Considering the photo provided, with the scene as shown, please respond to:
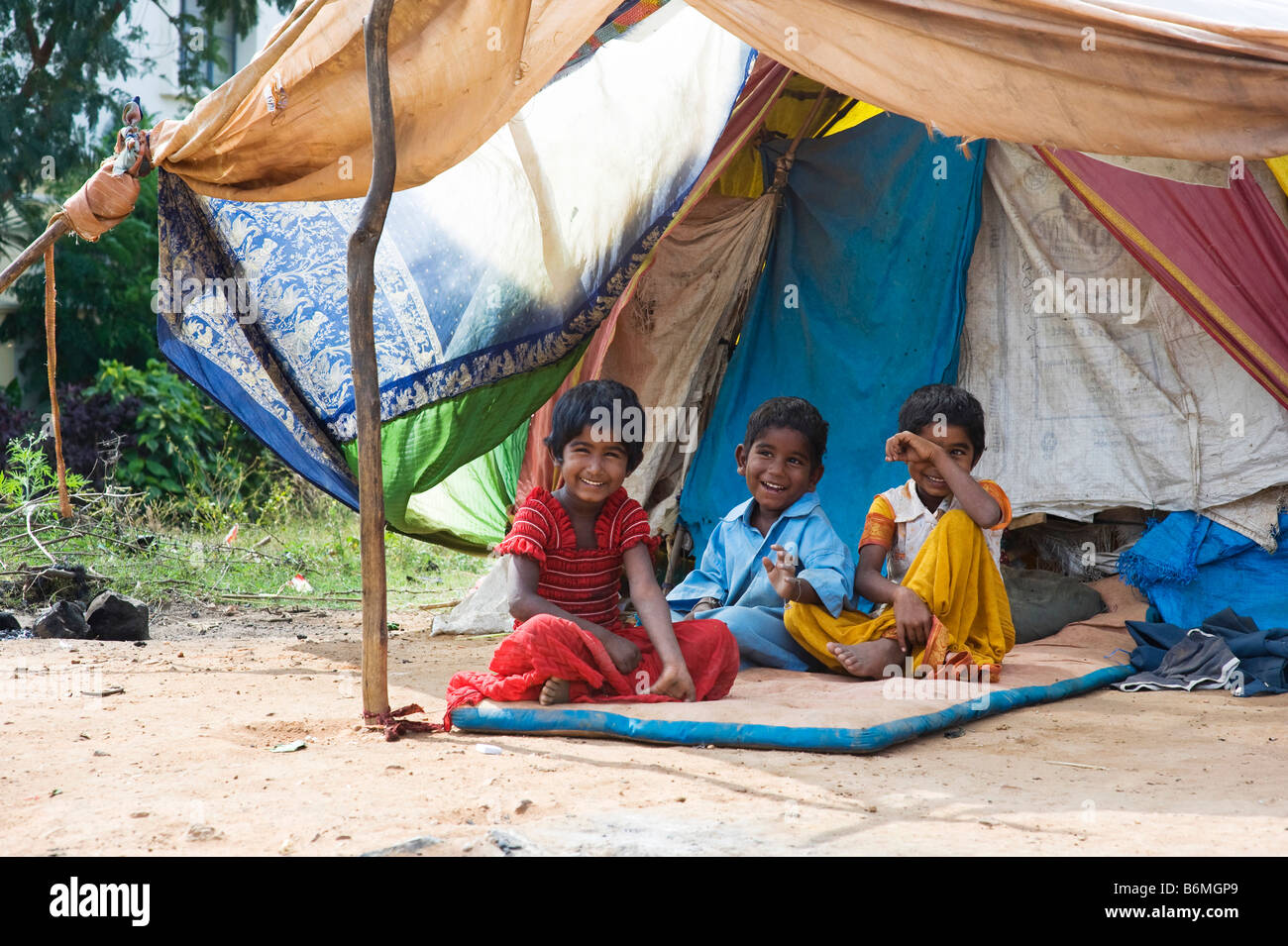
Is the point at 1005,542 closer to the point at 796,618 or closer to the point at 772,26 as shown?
the point at 796,618

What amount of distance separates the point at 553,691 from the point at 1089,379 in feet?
9.15

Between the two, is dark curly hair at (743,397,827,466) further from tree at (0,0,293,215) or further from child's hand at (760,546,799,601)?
tree at (0,0,293,215)

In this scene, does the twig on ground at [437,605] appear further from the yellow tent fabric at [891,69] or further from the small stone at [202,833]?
the small stone at [202,833]

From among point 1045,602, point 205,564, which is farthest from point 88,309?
point 1045,602

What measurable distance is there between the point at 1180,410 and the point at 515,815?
11.0 ft

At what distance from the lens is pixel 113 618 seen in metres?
4.63

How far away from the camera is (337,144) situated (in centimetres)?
350

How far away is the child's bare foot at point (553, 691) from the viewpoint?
9.85 ft

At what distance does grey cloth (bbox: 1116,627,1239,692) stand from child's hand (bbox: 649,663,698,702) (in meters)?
1.47

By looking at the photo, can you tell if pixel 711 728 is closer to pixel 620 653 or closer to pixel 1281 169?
pixel 620 653

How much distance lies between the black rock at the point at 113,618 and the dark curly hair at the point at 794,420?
2545 mm

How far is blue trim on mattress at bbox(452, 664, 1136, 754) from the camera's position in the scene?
2754 millimetres

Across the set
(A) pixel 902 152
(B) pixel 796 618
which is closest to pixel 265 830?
(B) pixel 796 618

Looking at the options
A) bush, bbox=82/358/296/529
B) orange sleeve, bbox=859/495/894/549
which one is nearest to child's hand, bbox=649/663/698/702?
orange sleeve, bbox=859/495/894/549
